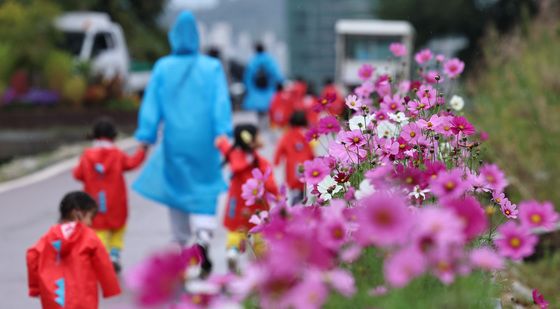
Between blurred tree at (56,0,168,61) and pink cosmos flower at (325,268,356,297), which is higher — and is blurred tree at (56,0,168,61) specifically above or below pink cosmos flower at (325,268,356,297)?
below

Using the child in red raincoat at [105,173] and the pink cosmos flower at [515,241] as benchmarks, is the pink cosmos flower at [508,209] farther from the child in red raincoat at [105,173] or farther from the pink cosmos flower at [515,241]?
the child in red raincoat at [105,173]

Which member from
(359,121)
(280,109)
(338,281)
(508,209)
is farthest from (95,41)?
(338,281)

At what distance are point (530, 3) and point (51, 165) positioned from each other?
1075 inches

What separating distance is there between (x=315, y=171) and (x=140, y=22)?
1158 inches

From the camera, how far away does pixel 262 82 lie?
18.5 metres

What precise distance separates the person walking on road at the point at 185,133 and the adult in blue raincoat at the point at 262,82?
36.0 ft

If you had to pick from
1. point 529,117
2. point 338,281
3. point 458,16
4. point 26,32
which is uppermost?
point 338,281

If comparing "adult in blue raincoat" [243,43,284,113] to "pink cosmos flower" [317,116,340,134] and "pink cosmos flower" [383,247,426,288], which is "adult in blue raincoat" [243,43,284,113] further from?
"pink cosmos flower" [383,247,426,288]

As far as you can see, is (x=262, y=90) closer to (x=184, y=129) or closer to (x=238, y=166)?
(x=184, y=129)

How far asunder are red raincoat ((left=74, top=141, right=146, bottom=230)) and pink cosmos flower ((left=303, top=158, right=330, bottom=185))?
3.77 metres

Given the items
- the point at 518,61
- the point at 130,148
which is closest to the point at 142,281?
the point at 518,61

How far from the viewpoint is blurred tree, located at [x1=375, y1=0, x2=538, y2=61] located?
39219mm

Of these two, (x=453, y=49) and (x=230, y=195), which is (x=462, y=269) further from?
(x=453, y=49)

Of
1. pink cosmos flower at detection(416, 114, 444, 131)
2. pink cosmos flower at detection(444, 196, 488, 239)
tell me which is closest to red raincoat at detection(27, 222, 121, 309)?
pink cosmos flower at detection(416, 114, 444, 131)
